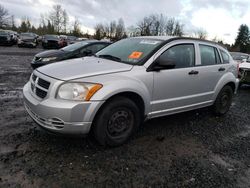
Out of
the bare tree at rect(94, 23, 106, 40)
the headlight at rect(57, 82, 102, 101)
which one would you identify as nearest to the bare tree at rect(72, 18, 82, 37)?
the bare tree at rect(94, 23, 106, 40)

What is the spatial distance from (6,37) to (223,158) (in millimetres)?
26063

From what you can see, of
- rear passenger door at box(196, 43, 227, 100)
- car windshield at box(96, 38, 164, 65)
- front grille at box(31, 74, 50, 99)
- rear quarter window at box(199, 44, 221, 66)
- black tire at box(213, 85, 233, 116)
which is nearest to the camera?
front grille at box(31, 74, 50, 99)

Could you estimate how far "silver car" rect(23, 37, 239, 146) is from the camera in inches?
125

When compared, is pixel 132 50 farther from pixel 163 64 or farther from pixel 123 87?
pixel 123 87

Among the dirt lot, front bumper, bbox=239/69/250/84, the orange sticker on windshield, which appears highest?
the orange sticker on windshield

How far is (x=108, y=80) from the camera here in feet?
11.1

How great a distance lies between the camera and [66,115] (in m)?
3.10

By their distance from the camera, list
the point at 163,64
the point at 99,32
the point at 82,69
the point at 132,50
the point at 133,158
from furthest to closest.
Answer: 1. the point at 99,32
2. the point at 132,50
3. the point at 163,64
4. the point at 82,69
5. the point at 133,158

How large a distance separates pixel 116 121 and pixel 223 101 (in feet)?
10.5

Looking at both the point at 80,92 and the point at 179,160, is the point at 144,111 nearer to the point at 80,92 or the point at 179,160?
the point at 179,160

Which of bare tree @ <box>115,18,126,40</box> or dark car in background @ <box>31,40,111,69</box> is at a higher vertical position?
bare tree @ <box>115,18,126,40</box>

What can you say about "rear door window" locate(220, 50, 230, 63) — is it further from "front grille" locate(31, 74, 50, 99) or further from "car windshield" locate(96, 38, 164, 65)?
"front grille" locate(31, 74, 50, 99)

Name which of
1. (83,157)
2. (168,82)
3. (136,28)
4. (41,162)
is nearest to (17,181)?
(41,162)

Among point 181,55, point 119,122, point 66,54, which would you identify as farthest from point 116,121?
point 66,54
